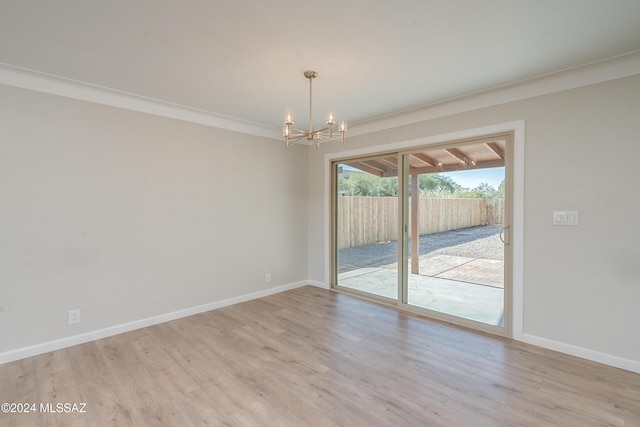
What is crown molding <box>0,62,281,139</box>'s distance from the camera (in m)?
2.61

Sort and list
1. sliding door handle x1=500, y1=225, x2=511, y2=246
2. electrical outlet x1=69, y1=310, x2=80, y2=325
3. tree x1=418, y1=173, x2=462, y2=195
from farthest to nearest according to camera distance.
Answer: tree x1=418, y1=173, x2=462, y2=195 → sliding door handle x1=500, y1=225, x2=511, y2=246 → electrical outlet x1=69, y1=310, x2=80, y2=325

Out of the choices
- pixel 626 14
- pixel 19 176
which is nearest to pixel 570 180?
pixel 626 14

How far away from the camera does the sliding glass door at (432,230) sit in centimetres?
327

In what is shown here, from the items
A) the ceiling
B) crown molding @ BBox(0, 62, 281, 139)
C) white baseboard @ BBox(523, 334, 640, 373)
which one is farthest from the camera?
crown molding @ BBox(0, 62, 281, 139)

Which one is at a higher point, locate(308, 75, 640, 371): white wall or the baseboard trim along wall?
locate(308, 75, 640, 371): white wall

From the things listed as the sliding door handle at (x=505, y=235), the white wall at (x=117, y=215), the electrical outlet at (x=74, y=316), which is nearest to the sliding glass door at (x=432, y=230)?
the sliding door handle at (x=505, y=235)

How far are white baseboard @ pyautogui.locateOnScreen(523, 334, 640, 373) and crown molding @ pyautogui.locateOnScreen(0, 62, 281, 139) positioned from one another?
4.29m

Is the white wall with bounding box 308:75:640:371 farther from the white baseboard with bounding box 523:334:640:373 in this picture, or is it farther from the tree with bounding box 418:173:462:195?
the tree with bounding box 418:173:462:195

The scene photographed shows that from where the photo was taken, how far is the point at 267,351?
9.14ft

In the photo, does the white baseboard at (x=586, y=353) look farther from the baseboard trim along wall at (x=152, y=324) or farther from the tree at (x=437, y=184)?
the tree at (x=437, y=184)

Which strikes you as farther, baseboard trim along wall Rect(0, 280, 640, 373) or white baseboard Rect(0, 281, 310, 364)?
white baseboard Rect(0, 281, 310, 364)

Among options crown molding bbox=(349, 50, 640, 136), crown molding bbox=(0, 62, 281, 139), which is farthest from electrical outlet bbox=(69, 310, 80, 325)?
crown molding bbox=(349, 50, 640, 136)

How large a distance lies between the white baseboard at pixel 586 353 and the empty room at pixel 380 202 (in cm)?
1

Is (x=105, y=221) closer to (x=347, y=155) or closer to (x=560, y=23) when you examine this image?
(x=347, y=155)
